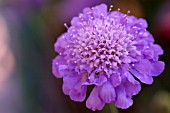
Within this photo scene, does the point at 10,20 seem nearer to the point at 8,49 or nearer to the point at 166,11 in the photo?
the point at 8,49

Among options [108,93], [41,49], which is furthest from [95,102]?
[41,49]

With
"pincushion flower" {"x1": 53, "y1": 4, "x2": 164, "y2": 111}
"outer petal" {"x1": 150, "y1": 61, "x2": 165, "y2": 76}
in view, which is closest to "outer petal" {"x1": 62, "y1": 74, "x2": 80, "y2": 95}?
"pincushion flower" {"x1": 53, "y1": 4, "x2": 164, "y2": 111}

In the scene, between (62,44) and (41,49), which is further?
(41,49)

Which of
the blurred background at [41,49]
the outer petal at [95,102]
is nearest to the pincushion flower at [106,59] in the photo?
the outer petal at [95,102]

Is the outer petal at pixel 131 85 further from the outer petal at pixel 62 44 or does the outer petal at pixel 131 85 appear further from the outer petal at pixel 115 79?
the outer petal at pixel 62 44

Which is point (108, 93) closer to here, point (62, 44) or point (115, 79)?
point (115, 79)

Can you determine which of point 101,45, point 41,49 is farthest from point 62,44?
point 41,49

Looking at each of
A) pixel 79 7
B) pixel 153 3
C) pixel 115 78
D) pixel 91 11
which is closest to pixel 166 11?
pixel 153 3
